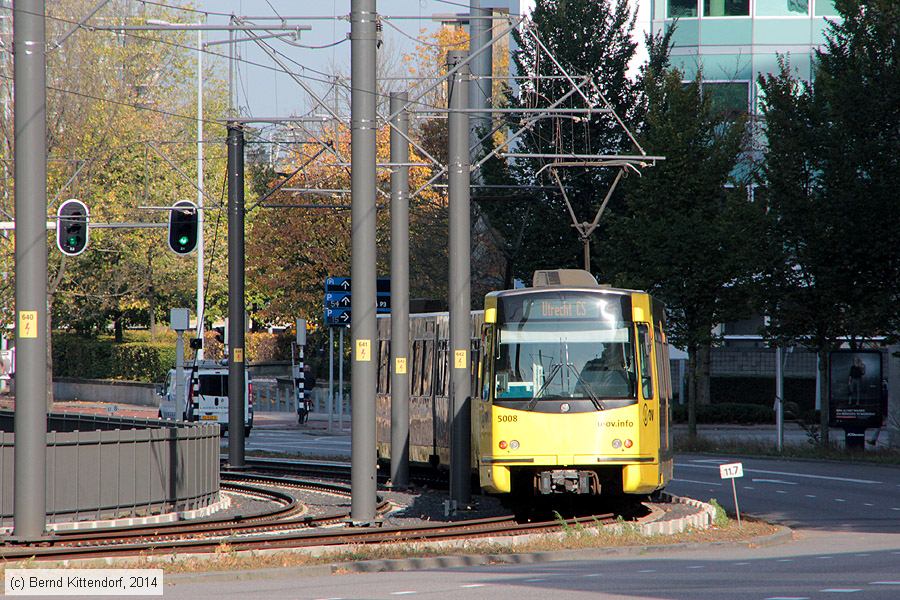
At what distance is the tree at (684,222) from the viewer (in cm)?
3697

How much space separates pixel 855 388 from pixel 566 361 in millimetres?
16839

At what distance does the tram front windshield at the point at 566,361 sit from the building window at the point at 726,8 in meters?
34.8

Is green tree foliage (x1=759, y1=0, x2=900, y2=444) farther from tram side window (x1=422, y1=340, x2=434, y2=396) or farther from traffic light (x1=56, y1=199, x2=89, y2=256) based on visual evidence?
traffic light (x1=56, y1=199, x2=89, y2=256)

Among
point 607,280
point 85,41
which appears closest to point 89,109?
point 85,41

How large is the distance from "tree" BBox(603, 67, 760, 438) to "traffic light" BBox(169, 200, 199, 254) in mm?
11121

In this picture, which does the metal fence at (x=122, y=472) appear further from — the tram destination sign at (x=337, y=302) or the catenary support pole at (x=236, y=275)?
the tram destination sign at (x=337, y=302)

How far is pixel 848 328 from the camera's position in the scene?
32.7m

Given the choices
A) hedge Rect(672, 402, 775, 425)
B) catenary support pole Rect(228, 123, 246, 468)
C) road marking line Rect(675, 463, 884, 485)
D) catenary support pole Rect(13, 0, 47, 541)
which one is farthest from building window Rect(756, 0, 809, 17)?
catenary support pole Rect(13, 0, 47, 541)

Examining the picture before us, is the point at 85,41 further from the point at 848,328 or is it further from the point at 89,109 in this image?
the point at 848,328

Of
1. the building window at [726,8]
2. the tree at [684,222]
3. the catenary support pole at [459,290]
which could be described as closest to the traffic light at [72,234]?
the catenary support pole at [459,290]

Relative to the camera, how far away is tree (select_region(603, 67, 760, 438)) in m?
37.0

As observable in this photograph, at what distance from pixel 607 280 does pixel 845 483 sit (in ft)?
40.7

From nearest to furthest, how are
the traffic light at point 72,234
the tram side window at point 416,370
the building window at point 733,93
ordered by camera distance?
the tram side window at point 416,370
the traffic light at point 72,234
the building window at point 733,93

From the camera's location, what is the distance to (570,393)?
62.3 feet
